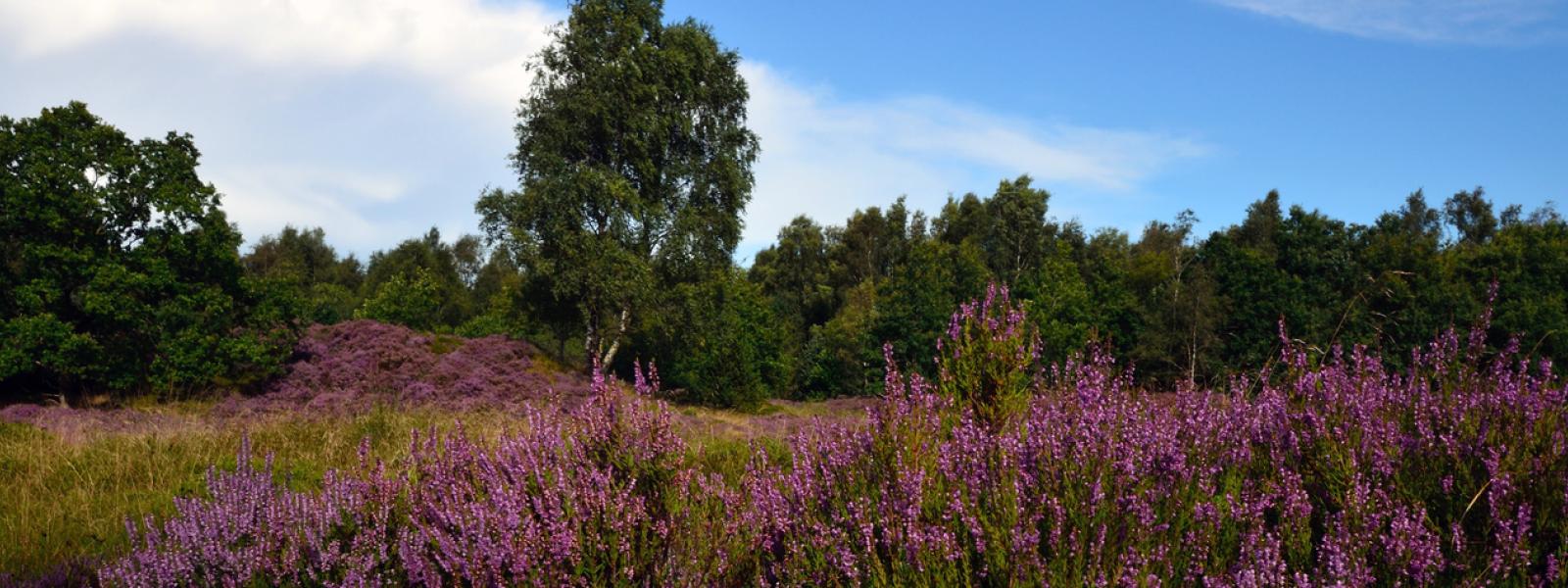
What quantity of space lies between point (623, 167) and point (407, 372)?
1053 cm

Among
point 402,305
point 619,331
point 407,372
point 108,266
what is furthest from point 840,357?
point 108,266

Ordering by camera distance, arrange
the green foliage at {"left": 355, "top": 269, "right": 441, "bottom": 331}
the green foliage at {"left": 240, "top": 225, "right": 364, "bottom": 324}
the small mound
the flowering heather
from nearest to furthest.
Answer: the flowering heather → the small mound → the green foliage at {"left": 355, "top": 269, "right": 441, "bottom": 331} → the green foliage at {"left": 240, "top": 225, "right": 364, "bottom": 324}

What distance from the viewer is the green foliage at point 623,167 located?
1120 inches

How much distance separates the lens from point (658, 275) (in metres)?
30.5

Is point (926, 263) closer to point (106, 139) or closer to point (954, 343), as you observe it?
point (106, 139)

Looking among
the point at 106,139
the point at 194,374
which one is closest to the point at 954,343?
the point at 194,374

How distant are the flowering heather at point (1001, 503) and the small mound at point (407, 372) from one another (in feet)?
48.2

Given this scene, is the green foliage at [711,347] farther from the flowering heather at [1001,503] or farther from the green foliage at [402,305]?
the flowering heather at [1001,503]

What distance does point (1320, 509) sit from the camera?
4332 mm

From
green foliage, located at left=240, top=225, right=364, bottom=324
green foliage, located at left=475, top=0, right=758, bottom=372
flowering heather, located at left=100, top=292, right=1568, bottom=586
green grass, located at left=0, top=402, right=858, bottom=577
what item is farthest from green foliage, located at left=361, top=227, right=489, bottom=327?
flowering heather, located at left=100, top=292, right=1568, bottom=586

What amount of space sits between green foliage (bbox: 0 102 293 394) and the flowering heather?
17854 mm

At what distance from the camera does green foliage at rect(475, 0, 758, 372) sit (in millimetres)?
28438

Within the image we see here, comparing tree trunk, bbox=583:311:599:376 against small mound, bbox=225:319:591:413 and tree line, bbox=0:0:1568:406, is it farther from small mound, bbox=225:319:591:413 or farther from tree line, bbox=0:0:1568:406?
small mound, bbox=225:319:591:413

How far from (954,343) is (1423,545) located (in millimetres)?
3666
